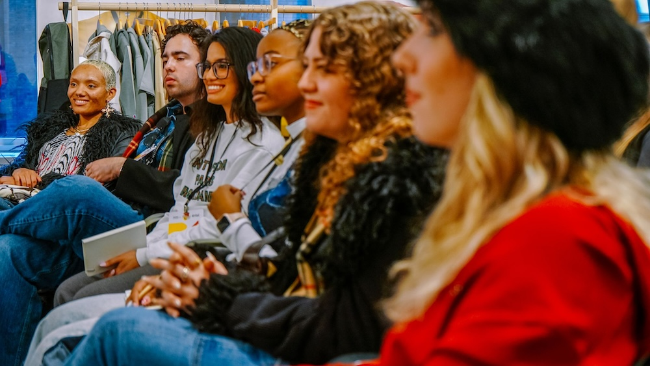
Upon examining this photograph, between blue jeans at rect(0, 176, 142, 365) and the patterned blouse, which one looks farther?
the patterned blouse

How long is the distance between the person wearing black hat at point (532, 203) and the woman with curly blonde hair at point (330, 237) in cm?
29

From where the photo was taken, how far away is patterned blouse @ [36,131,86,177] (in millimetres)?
3173

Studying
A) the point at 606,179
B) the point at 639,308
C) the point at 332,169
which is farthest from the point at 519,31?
the point at 332,169

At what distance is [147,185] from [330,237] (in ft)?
4.66

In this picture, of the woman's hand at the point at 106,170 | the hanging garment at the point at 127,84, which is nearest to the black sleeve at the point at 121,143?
the woman's hand at the point at 106,170

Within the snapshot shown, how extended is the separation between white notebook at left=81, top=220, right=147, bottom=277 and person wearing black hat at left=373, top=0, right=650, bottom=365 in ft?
4.14

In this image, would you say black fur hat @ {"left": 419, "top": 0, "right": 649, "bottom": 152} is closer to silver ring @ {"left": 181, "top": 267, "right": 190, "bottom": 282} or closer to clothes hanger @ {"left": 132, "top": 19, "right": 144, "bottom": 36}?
silver ring @ {"left": 181, "top": 267, "right": 190, "bottom": 282}

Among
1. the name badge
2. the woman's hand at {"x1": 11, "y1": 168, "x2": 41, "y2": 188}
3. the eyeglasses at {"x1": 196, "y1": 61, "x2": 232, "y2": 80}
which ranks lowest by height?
the woman's hand at {"x1": 11, "y1": 168, "x2": 41, "y2": 188}

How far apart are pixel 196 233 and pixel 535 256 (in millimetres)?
1366

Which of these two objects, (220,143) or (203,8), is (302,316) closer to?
(220,143)

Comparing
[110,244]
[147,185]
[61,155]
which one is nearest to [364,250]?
[110,244]

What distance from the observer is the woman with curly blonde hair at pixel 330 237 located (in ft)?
3.40

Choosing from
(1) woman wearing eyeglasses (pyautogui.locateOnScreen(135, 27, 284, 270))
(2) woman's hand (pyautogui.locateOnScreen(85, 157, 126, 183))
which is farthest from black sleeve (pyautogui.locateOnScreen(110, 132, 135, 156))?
(1) woman wearing eyeglasses (pyautogui.locateOnScreen(135, 27, 284, 270))

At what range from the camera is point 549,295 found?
0.60m
